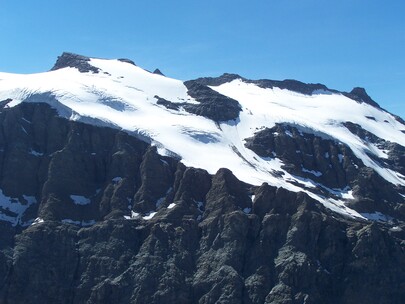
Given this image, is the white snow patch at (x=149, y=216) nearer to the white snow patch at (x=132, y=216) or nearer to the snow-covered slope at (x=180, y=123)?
the white snow patch at (x=132, y=216)

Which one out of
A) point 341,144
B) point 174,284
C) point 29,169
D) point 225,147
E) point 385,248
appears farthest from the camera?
point 341,144

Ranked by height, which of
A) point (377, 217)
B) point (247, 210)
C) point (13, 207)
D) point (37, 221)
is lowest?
point (37, 221)

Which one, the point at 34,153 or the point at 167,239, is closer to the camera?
the point at 167,239

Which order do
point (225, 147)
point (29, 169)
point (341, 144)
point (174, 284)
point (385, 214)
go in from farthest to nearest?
point (341, 144) → point (225, 147) → point (385, 214) → point (29, 169) → point (174, 284)

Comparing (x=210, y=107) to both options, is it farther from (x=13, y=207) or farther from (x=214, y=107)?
(x=13, y=207)

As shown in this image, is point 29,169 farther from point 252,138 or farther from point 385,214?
point 385,214

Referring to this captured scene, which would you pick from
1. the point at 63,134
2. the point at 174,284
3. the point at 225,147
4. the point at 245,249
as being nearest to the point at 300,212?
the point at 245,249

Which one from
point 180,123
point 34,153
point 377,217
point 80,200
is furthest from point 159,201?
point 377,217
